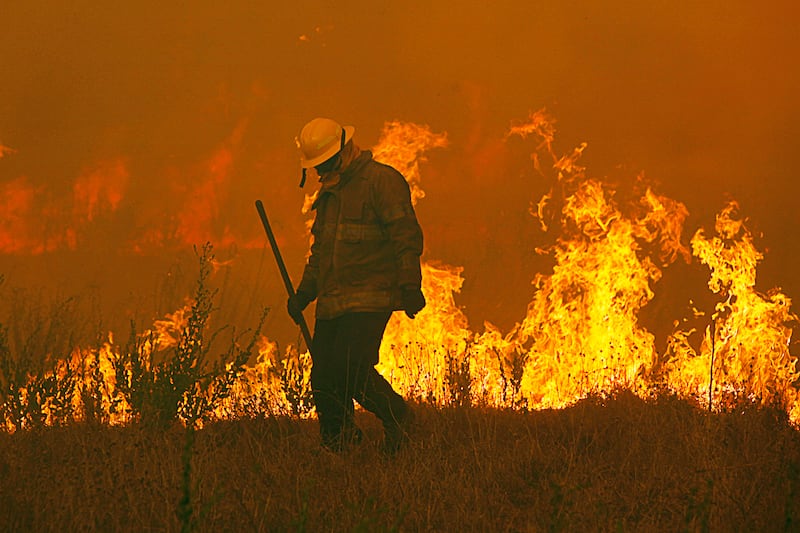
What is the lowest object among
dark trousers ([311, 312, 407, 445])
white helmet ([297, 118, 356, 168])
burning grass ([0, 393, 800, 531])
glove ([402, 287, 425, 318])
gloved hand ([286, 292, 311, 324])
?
burning grass ([0, 393, 800, 531])

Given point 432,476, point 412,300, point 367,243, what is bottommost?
point 432,476

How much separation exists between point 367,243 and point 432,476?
161 centimetres

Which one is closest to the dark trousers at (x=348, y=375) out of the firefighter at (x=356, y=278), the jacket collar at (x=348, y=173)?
the firefighter at (x=356, y=278)

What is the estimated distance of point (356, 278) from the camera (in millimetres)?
6125

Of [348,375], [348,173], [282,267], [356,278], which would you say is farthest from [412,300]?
[282,267]

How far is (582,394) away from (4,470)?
14.4ft

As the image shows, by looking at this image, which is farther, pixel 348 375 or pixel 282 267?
pixel 282 267

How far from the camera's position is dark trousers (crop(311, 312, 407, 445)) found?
607cm

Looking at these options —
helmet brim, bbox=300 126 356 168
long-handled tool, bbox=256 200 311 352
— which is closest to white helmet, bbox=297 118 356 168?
Result: helmet brim, bbox=300 126 356 168

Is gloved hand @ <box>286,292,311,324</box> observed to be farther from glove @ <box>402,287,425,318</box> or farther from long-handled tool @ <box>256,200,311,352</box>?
glove @ <box>402,287,425,318</box>

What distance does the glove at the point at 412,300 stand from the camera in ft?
19.6

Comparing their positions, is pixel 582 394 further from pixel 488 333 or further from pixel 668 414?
pixel 488 333

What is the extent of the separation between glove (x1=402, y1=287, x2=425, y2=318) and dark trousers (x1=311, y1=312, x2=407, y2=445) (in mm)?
197

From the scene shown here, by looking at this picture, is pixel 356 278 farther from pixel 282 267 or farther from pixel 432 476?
pixel 432 476
